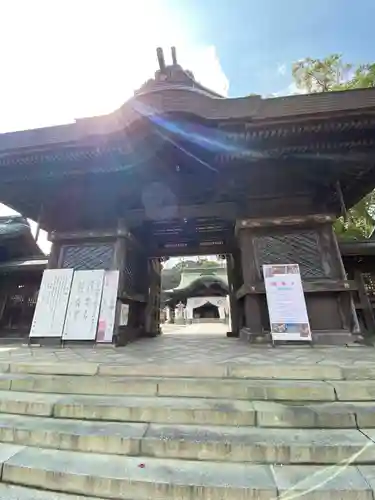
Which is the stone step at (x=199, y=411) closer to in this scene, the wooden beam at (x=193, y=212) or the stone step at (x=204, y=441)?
the stone step at (x=204, y=441)

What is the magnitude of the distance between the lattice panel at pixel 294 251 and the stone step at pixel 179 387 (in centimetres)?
247

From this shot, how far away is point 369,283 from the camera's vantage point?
596cm

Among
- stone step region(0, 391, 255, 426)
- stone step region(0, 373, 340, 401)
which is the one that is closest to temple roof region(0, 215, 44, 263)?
stone step region(0, 373, 340, 401)

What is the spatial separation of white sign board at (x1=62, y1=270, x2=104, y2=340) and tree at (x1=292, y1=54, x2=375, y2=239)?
29.5ft

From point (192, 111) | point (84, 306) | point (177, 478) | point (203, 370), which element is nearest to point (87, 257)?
point (84, 306)

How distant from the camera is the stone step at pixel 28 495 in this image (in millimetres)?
1471

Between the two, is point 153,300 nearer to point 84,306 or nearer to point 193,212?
point 84,306

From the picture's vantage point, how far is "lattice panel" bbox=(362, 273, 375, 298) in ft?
19.2

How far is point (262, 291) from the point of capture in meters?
4.37

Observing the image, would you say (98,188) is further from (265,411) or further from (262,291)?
(265,411)

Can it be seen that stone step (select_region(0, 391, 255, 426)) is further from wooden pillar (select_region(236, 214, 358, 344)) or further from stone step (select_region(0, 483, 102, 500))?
wooden pillar (select_region(236, 214, 358, 344))

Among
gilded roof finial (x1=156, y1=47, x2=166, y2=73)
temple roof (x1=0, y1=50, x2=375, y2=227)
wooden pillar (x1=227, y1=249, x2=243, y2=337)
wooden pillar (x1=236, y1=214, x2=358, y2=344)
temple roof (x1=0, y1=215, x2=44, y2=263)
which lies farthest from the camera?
temple roof (x1=0, y1=215, x2=44, y2=263)

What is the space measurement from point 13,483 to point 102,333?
2796 millimetres

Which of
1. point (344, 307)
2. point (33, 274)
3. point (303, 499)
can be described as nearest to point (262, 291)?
point (344, 307)
